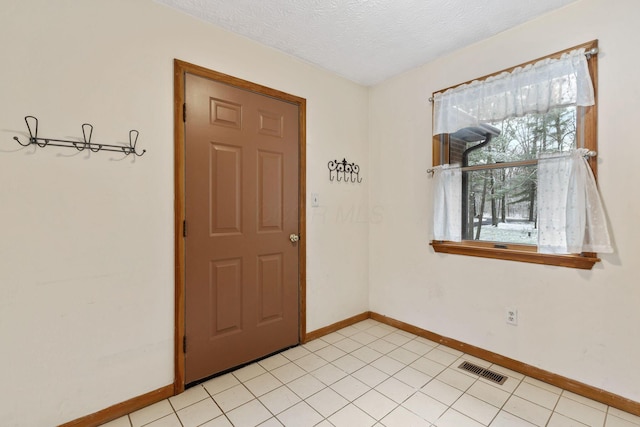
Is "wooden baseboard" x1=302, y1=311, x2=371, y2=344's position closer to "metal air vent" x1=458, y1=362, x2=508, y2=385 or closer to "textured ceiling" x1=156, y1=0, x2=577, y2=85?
"metal air vent" x1=458, y1=362, x2=508, y2=385

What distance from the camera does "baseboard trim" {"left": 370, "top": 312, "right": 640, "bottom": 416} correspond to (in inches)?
67.7

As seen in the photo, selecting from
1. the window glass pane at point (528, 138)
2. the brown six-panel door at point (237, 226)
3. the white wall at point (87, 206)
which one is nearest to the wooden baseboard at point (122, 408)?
the white wall at point (87, 206)

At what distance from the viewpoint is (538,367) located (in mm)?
2039

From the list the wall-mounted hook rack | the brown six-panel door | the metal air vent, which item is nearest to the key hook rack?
the brown six-panel door

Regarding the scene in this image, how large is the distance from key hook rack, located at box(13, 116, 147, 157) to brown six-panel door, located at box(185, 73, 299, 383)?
1.02ft

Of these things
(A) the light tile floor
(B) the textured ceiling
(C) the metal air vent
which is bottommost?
(A) the light tile floor

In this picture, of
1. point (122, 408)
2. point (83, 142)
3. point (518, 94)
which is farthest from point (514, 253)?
point (83, 142)

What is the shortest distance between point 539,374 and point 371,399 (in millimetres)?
1234

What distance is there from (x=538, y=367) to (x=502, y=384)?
12.0 inches

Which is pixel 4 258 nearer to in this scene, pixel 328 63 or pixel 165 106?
pixel 165 106

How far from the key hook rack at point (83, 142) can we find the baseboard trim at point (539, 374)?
277 centimetres

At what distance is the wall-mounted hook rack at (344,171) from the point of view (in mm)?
2853

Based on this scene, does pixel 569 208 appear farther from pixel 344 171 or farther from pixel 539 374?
pixel 344 171

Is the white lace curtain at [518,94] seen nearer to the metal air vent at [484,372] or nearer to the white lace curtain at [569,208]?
the white lace curtain at [569,208]
